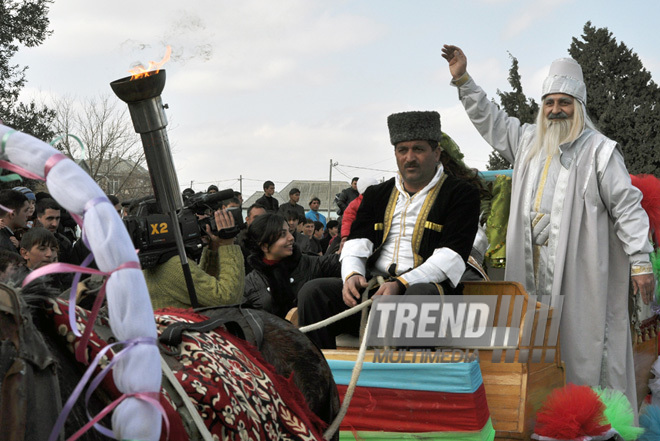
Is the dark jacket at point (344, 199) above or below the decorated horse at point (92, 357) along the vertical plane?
below

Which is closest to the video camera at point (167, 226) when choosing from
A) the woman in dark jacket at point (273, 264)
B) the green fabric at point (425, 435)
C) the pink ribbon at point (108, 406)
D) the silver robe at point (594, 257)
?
the woman in dark jacket at point (273, 264)

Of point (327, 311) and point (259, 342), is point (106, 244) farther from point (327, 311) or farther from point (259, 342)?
point (327, 311)

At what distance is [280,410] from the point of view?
2203 mm

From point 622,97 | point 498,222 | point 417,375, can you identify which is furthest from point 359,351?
point 622,97

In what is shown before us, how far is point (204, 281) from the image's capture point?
13.0 ft

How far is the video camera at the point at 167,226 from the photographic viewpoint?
3607 mm

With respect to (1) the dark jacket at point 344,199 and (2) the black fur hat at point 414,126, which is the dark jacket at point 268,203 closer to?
(1) the dark jacket at point 344,199

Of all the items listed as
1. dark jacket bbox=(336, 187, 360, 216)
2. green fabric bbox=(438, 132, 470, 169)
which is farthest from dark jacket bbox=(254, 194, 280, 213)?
green fabric bbox=(438, 132, 470, 169)

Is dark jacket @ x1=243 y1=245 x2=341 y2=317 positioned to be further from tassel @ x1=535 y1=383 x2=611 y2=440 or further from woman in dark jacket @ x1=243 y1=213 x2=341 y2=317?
tassel @ x1=535 y1=383 x2=611 y2=440

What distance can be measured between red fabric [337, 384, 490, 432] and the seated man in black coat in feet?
1.63

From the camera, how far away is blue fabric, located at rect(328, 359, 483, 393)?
326 cm

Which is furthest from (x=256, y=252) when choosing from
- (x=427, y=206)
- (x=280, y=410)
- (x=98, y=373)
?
(x=98, y=373)

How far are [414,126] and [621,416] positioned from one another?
2004 mm

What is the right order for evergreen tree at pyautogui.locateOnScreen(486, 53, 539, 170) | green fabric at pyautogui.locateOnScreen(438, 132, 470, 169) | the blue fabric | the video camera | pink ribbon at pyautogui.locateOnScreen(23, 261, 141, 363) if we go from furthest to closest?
evergreen tree at pyautogui.locateOnScreen(486, 53, 539, 170) → green fabric at pyautogui.locateOnScreen(438, 132, 470, 169) → the video camera → the blue fabric → pink ribbon at pyautogui.locateOnScreen(23, 261, 141, 363)
